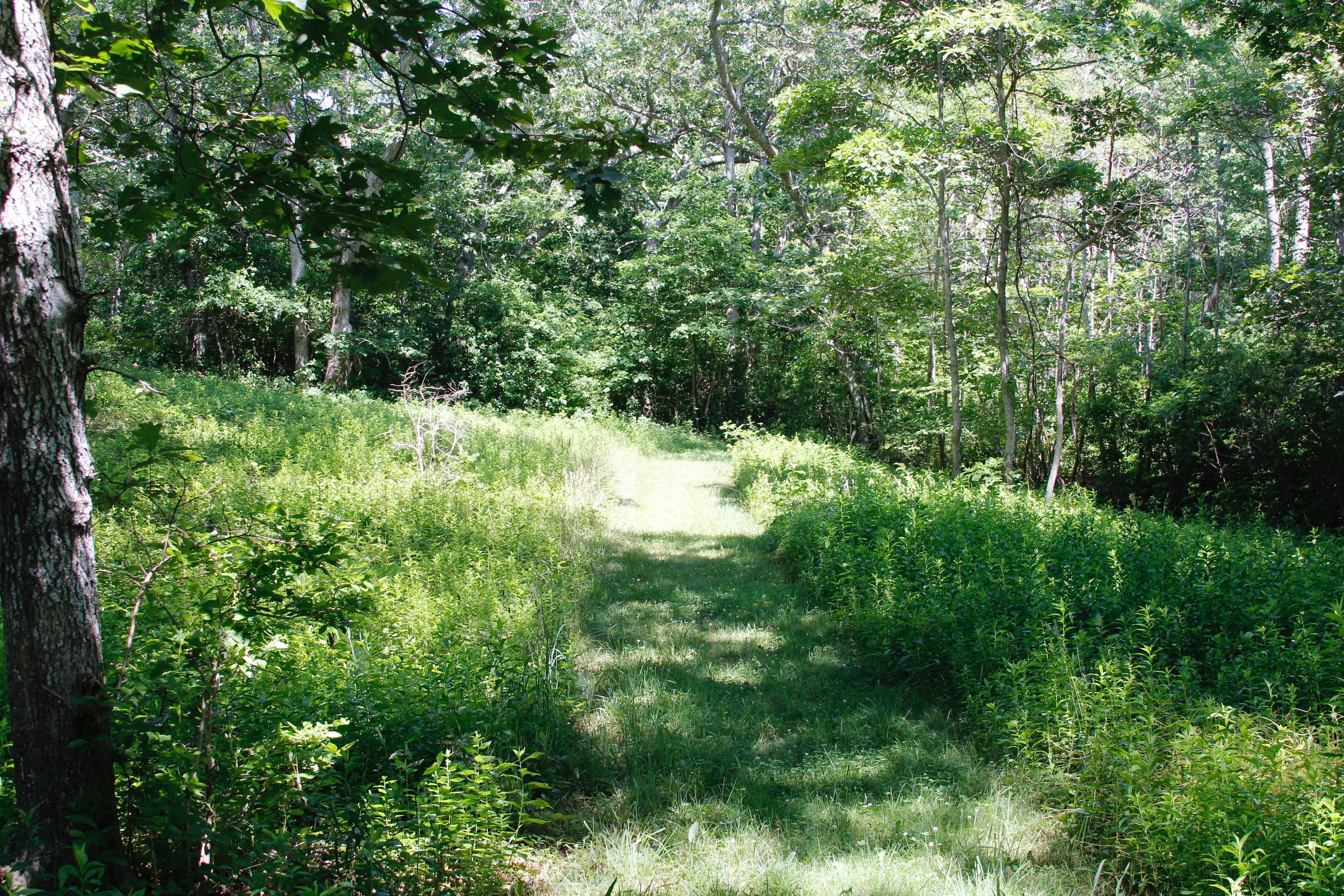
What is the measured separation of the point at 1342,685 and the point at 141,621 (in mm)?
5860

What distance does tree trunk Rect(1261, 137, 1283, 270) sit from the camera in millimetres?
20856

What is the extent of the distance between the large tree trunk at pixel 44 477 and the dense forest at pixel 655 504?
1cm

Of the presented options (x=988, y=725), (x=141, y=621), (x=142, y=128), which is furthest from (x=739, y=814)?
(x=142, y=128)

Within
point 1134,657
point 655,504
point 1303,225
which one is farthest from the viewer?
point 1303,225

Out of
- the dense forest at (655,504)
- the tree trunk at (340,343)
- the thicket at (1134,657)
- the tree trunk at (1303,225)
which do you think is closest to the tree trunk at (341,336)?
the tree trunk at (340,343)

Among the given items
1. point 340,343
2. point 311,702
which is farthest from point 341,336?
point 311,702

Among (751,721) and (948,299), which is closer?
(751,721)

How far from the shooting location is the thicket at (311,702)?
8.37 ft

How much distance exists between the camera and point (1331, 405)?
35.9 feet

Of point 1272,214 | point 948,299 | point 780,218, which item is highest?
point 780,218

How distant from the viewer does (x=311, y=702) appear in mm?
3264

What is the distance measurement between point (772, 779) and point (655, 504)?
26.1 ft

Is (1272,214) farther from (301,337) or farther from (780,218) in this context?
(301,337)

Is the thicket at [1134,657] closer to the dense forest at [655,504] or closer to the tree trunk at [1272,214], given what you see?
the dense forest at [655,504]
